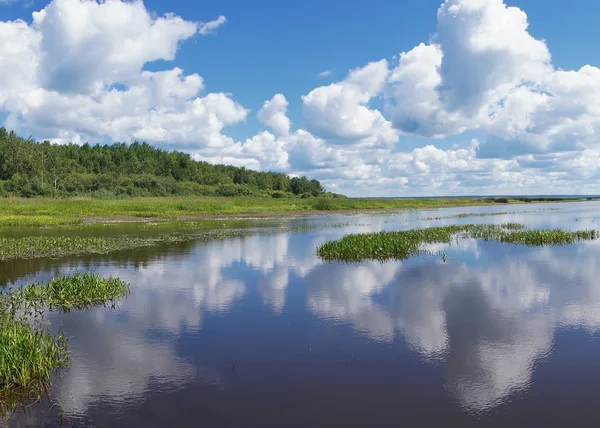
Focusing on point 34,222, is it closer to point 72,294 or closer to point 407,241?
point 72,294

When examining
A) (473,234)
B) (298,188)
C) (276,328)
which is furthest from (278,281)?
(298,188)

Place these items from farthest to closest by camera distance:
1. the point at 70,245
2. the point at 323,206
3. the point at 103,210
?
the point at 323,206 → the point at 103,210 → the point at 70,245

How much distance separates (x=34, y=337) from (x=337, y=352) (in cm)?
805

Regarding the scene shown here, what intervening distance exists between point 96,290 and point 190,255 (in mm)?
13044

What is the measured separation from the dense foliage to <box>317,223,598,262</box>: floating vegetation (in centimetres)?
9588

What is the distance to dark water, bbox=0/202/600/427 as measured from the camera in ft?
31.3

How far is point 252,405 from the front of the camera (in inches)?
389

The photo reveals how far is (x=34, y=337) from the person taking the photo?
39.1 feet

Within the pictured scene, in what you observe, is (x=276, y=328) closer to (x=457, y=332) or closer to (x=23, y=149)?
(x=457, y=332)

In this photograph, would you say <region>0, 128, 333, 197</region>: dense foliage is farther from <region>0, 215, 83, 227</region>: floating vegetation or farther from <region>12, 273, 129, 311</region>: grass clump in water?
<region>12, 273, 129, 311</region>: grass clump in water

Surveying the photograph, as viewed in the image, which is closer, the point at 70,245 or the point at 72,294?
the point at 72,294

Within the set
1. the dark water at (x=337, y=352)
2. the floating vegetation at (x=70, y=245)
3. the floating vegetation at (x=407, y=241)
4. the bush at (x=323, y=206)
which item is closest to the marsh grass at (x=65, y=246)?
the floating vegetation at (x=70, y=245)

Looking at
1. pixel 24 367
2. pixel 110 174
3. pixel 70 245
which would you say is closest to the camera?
pixel 24 367

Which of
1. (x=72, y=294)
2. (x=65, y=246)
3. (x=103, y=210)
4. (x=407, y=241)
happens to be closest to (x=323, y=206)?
(x=103, y=210)
